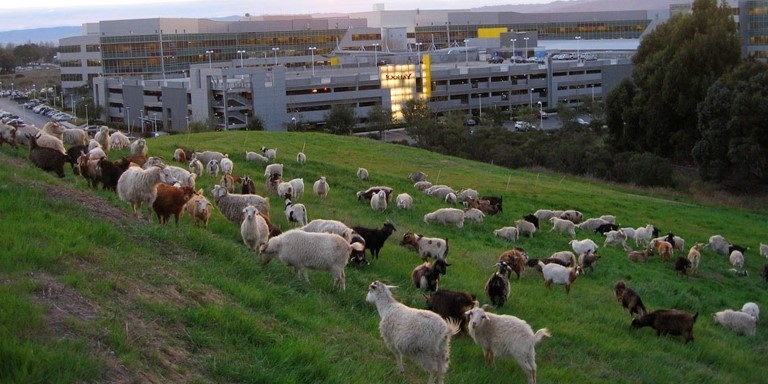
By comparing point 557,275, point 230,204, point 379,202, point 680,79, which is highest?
point 680,79

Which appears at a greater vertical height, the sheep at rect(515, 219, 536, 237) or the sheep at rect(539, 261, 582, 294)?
the sheep at rect(539, 261, 582, 294)

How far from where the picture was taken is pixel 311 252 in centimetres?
1285

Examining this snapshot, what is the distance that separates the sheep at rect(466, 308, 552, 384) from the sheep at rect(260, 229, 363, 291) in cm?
249

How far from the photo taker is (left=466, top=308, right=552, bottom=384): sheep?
1077 centimetres

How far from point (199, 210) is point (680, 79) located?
42731 millimetres

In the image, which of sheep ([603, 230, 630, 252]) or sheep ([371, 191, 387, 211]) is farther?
sheep ([603, 230, 630, 252])

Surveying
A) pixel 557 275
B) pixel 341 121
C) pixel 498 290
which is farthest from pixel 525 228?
pixel 341 121

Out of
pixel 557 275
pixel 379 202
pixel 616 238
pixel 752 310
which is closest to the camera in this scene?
pixel 557 275

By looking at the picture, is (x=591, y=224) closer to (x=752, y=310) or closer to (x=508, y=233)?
(x=508, y=233)

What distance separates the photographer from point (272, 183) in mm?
23609

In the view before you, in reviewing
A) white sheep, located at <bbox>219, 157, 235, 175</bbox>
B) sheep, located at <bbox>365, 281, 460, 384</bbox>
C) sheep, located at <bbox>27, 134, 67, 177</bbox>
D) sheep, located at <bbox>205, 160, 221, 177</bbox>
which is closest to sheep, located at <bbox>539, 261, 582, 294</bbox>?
sheep, located at <bbox>365, 281, 460, 384</bbox>

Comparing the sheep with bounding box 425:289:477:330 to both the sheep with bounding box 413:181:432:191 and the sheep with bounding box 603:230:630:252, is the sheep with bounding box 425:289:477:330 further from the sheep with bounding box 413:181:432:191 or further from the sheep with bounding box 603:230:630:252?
the sheep with bounding box 413:181:432:191

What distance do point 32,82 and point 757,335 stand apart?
129771 mm

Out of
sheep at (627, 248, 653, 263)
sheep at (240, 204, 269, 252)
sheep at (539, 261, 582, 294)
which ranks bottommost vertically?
sheep at (627, 248, 653, 263)
